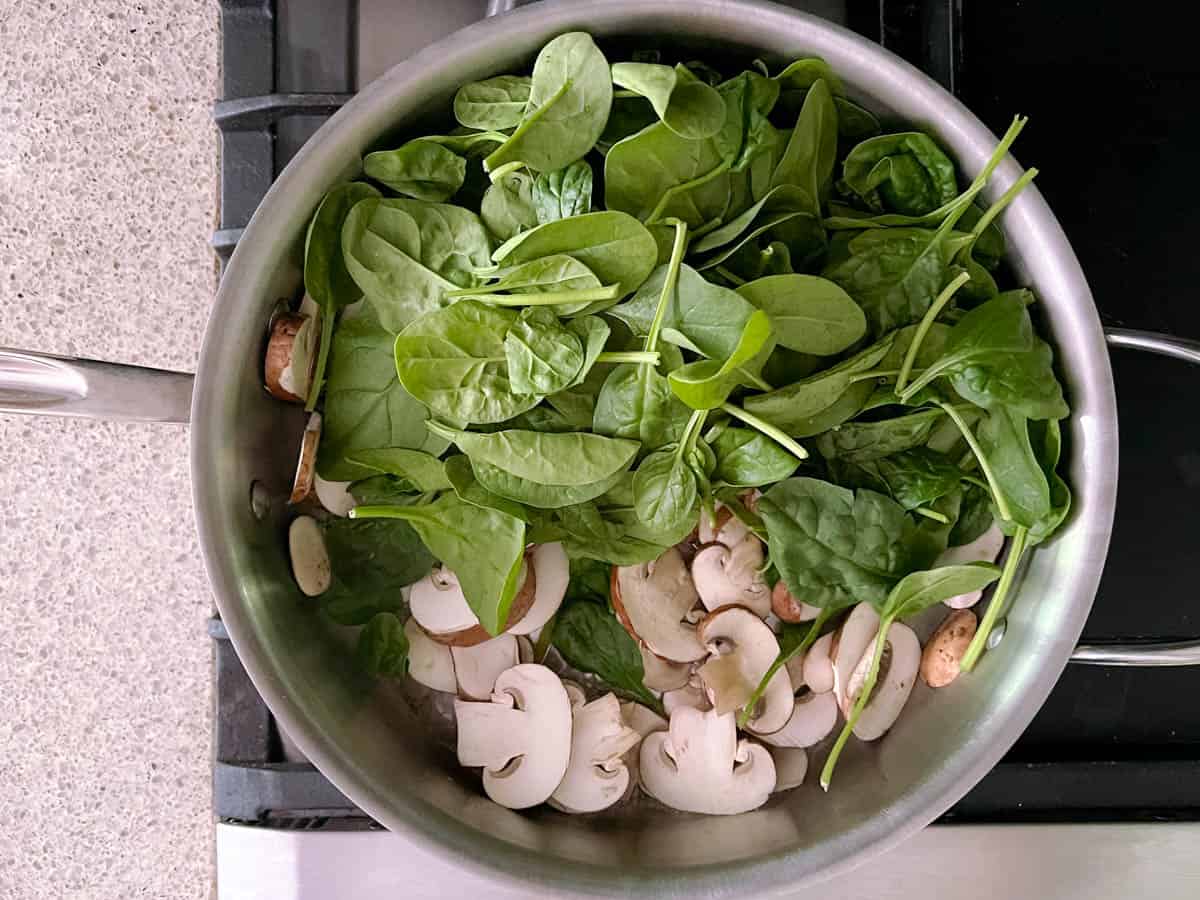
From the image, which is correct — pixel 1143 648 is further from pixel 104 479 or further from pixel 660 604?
pixel 104 479

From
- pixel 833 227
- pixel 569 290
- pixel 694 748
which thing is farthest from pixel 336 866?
pixel 833 227

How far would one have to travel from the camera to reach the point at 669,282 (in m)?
0.53

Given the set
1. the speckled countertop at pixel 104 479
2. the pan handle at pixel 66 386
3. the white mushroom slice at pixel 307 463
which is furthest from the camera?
the speckled countertop at pixel 104 479

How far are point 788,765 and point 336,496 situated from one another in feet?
1.13

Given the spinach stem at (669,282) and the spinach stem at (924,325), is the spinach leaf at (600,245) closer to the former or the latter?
the spinach stem at (669,282)

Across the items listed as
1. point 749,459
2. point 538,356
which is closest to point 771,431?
point 749,459

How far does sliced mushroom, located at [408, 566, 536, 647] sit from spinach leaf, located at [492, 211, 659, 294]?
20 cm

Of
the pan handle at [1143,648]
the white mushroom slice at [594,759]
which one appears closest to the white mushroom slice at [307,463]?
the white mushroom slice at [594,759]

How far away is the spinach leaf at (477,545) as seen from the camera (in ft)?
1.88

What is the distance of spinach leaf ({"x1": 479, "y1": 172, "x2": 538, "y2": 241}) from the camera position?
0.57 m

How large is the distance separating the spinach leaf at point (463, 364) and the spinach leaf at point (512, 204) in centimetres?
5

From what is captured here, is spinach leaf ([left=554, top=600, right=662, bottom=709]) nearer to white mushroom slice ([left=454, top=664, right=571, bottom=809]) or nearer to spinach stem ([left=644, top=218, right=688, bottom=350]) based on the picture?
white mushroom slice ([left=454, top=664, right=571, bottom=809])

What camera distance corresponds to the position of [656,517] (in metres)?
0.56

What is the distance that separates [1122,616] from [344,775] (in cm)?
51
